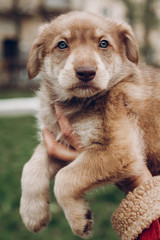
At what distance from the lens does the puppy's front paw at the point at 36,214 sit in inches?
122

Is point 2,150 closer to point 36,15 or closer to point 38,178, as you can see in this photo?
point 38,178

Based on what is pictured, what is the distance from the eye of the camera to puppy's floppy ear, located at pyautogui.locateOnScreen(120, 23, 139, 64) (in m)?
3.38

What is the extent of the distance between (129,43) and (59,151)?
4.46 feet

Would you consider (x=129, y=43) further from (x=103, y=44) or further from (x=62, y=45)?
(x=62, y=45)

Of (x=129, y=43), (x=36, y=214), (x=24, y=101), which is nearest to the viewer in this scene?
(x=36, y=214)

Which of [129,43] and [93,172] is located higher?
[129,43]

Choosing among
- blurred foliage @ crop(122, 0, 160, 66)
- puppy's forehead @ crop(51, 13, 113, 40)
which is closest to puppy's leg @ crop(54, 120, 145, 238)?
puppy's forehead @ crop(51, 13, 113, 40)

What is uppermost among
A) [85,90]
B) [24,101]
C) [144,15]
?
[144,15]

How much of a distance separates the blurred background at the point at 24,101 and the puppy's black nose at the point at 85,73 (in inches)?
50.5

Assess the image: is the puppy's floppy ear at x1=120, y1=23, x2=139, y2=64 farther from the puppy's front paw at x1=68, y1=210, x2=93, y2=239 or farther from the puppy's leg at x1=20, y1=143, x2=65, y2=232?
the puppy's front paw at x1=68, y1=210, x2=93, y2=239

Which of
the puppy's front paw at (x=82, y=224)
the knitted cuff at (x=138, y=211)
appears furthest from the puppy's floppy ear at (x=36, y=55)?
the knitted cuff at (x=138, y=211)

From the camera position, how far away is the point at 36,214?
10.2 ft

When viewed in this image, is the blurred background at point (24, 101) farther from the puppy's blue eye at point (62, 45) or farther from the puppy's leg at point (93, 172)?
the puppy's leg at point (93, 172)

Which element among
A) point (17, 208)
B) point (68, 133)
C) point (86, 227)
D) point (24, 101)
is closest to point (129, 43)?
point (68, 133)
